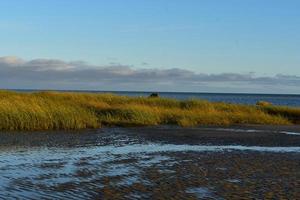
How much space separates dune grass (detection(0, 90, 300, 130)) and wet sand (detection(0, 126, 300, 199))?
7.79ft

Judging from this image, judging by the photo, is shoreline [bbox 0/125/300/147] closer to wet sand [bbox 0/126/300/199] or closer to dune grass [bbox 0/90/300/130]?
wet sand [bbox 0/126/300/199]

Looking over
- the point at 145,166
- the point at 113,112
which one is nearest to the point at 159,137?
the point at 113,112

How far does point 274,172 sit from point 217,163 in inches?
85.4

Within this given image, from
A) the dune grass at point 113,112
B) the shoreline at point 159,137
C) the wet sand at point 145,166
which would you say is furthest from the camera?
the dune grass at point 113,112

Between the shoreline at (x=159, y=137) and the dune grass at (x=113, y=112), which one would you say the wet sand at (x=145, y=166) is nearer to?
the shoreline at (x=159, y=137)

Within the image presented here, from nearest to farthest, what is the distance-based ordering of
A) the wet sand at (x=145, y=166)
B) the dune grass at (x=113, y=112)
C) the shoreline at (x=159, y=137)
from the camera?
the wet sand at (x=145, y=166) < the shoreline at (x=159, y=137) < the dune grass at (x=113, y=112)

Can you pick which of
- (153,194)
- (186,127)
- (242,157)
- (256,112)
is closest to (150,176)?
(153,194)

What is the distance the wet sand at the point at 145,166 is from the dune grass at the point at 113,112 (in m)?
2.37

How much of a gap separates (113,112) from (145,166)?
1905 cm

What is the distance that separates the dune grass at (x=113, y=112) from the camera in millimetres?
28094

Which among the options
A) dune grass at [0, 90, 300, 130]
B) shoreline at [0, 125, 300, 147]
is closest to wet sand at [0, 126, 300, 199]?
shoreline at [0, 125, 300, 147]

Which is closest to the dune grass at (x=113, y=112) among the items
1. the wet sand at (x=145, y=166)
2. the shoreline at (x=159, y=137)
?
the shoreline at (x=159, y=137)

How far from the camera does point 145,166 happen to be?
1599cm

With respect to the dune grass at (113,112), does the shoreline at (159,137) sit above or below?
below
